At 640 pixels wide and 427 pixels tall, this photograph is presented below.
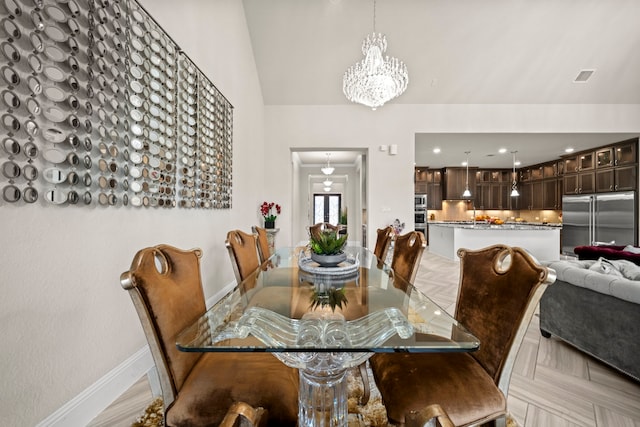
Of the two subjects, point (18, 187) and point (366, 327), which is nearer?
point (366, 327)

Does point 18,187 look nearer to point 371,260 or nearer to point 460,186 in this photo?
point 371,260

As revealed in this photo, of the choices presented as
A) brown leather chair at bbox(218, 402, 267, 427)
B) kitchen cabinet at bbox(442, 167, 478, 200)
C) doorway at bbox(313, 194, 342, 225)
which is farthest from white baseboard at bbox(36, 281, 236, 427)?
doorway at bbox(313, 194, 342, 225)

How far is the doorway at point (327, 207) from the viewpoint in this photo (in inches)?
476

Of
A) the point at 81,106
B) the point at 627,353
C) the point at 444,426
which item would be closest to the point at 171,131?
the point at 81,106

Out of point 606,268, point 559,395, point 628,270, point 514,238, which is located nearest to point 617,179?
point 514,238

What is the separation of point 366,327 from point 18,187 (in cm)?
148

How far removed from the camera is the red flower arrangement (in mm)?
4794

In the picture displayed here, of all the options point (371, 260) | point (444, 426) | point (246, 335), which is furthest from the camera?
point (371, 260)

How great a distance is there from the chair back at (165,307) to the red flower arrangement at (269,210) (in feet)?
11.8

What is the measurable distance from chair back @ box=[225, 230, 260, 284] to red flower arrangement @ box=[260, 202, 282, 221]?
8.15 ft

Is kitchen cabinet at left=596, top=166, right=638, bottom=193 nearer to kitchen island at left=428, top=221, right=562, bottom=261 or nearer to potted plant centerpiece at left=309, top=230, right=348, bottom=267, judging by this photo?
kitchen island at left=428, top=221, right=562, bottom=261

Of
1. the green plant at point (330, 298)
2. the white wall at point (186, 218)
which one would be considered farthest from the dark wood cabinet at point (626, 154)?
the green plant at point (330, 298)

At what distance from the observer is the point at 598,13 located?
3.79 metres

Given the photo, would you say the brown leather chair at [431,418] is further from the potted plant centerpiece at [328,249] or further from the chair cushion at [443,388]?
the potted plant centerpiece at [328,249]
